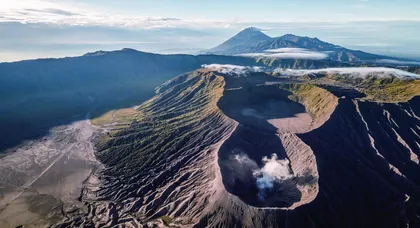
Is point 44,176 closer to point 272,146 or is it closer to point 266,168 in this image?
point 266,168

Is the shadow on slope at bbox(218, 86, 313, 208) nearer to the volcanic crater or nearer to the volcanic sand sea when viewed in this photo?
the volcanic crater

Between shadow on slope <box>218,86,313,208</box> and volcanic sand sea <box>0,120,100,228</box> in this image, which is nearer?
shadow on slope <box>218,86,313,208</box>

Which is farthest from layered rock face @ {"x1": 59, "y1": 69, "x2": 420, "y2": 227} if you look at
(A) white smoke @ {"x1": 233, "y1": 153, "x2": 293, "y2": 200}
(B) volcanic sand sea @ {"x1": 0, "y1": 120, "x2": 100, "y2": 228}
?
(B) volcanic sand sea @ {"x1": 0, "y1": 120, "x2": 100, "y2": 228}

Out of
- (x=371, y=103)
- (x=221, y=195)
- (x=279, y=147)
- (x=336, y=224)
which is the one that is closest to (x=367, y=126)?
(x=371, y=103)

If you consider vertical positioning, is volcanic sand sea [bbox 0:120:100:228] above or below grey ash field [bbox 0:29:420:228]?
below

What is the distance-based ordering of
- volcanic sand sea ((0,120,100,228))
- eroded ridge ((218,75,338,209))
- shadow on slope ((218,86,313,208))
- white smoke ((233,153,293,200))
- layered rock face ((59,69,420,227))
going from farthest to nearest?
volcanic sand sea ((0,120,100,228)) → white smoke ((233,153,293,200)) → eroded ridge ((218,75,338,209)) → shadow on slope ((218,86,313,208)) → layered rock face ((59,69,420,227))

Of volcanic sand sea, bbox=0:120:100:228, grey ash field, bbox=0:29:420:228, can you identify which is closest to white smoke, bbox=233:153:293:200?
grey ash field, bbox=0:29:420:228

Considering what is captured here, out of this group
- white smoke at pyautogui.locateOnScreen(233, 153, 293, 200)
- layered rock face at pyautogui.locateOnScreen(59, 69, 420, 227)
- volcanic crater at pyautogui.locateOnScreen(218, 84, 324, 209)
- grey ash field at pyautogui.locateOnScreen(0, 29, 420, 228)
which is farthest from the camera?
white smoke at pyautogui.locateOnScreen(233, 153, 293, 200)

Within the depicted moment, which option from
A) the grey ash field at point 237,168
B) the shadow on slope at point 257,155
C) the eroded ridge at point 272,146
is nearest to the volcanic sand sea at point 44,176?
the grey ash field at point 237,168

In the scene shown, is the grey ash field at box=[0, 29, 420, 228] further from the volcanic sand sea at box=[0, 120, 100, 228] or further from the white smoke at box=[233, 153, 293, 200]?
the volcanic sand sea at box=[0, 120, 100, 228]

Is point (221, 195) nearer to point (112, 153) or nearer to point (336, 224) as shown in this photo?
point (336, 224)
